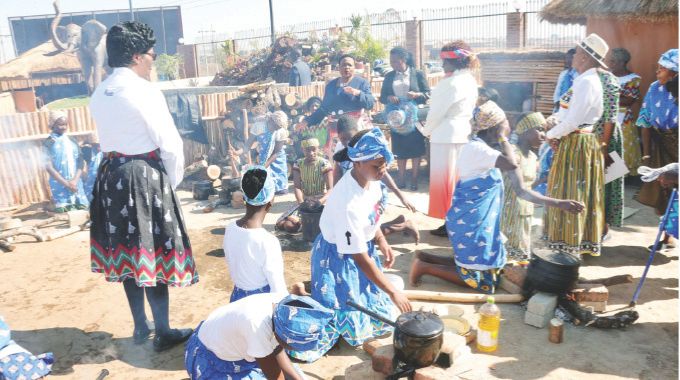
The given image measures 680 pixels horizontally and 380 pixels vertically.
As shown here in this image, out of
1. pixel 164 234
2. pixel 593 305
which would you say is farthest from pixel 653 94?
pixel 164 234

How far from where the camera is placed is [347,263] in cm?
396

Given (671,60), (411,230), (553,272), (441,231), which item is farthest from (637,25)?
(553,272)

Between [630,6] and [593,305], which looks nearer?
[593,305]

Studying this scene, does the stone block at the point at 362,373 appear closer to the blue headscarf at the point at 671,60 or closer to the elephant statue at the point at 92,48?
the blue headscarf at the point at 671,60

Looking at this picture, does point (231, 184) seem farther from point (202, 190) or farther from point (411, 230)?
point (411, 230)

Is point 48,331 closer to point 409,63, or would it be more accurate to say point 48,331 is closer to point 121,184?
point 121,184

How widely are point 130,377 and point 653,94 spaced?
21.1ft

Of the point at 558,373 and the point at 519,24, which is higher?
the point at 519,24

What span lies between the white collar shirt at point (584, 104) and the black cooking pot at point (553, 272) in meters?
1.50

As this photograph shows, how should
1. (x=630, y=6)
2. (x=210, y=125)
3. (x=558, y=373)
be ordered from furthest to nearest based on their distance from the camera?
(x=210, y=125)
(x=630, y=6)
(x=558, y=373)

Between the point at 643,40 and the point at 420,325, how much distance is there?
26.1ft

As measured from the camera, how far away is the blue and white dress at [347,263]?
371 centimetres

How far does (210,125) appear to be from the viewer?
456 inches

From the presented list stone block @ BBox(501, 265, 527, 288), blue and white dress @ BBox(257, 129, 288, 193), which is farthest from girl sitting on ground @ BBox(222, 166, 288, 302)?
blue and white dress @ BBox(257, 129, 288, 193)
